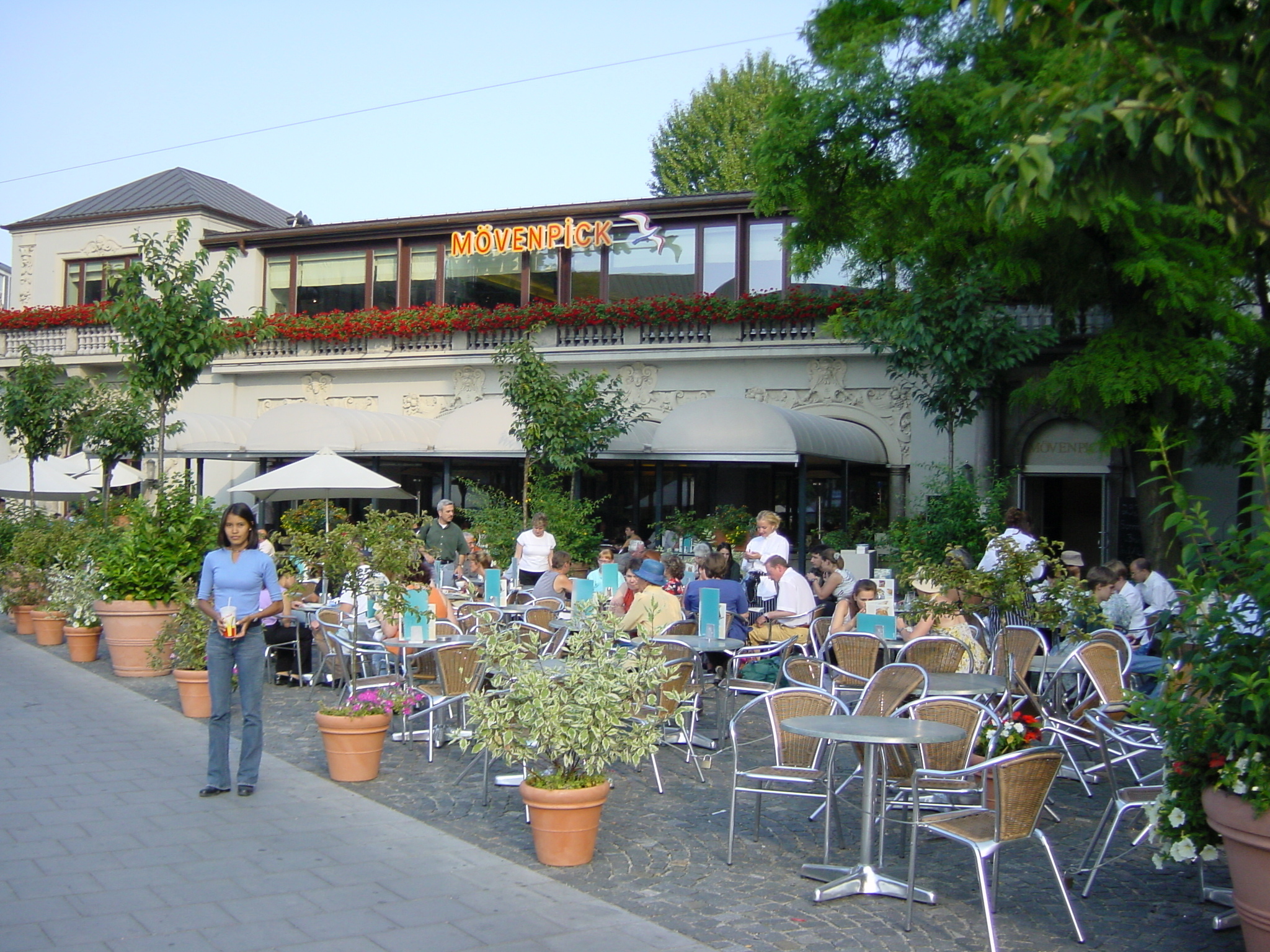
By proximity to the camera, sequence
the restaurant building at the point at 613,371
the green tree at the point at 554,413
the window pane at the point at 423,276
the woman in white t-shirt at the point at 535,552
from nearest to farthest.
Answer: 1. the woman in white t-shirt at the point at 535,552
2. the green tree at the point at 554,413
3. the restaurant building at the point at 613,371
4. the window pane at the point at 423,276

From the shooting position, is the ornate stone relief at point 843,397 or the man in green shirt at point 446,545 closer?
the man in green shirt at point 446,545

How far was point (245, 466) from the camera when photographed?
82.5 feet

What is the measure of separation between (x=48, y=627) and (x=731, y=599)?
8.85 metres

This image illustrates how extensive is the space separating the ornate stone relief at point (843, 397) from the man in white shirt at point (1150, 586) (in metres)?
7.99

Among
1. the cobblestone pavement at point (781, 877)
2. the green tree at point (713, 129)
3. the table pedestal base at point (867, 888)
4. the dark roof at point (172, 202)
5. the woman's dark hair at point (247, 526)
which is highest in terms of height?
the green tree at point (713, 129)

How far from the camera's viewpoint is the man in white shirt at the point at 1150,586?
1117 cm

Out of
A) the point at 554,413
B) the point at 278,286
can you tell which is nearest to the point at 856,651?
the point at 554,413

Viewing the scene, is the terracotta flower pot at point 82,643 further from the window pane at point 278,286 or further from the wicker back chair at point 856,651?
the window pane at point 278,286

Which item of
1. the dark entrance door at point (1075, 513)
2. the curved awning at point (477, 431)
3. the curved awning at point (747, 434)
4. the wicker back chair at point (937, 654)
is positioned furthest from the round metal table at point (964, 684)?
the dark entrance door at point (1075, 513)

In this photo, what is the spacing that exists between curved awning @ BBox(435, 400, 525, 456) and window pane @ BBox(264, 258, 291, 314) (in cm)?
631

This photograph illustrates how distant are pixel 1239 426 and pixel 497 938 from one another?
1393cm

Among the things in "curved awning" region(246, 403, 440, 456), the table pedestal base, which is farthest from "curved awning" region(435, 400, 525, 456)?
the table pedestal base

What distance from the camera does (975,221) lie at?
13.0 m

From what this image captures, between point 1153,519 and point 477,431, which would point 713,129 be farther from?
point 1153,519
